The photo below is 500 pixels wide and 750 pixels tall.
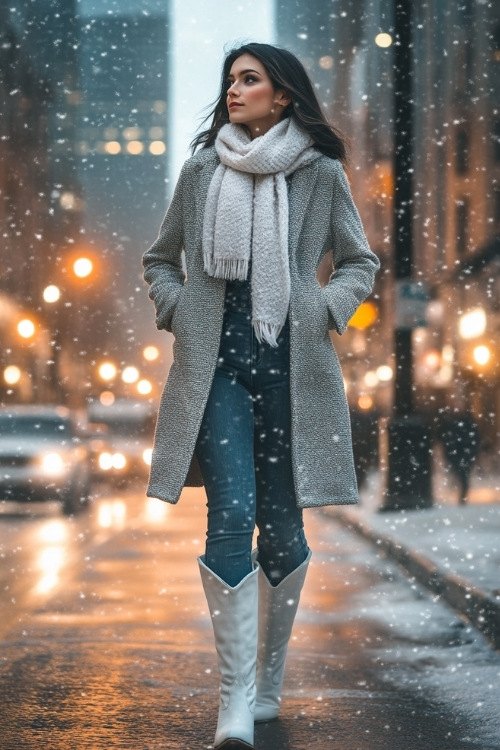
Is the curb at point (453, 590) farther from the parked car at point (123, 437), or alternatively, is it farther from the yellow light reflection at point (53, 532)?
the parked car at point (123, 437)

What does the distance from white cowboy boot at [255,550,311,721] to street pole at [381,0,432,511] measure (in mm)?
8657

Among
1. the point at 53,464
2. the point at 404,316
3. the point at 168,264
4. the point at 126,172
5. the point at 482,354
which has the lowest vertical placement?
the point at 126,172

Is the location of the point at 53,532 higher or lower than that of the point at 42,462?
higher

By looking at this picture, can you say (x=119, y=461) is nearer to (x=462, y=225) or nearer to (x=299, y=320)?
(x=462, y=225)

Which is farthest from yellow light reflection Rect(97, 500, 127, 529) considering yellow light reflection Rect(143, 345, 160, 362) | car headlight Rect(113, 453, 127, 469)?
yellow light reflection Rect(143, 345, 160, 362)

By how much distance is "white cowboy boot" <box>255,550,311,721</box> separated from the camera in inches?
141

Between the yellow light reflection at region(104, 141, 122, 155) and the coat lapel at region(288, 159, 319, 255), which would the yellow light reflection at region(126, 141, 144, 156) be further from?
the coat lapel at region(288, 159, 319, 255)

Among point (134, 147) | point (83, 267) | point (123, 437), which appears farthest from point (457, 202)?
point (134, 147)

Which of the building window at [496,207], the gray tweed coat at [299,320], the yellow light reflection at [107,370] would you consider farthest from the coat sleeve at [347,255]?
the yellow light reflection at [107,370]

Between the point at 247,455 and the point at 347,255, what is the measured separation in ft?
2.25

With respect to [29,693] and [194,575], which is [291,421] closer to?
[29,693]

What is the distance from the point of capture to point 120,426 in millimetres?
29062

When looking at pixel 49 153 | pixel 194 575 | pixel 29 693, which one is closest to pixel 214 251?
pixel 29 693

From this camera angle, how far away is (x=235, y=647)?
3188 millimetres
